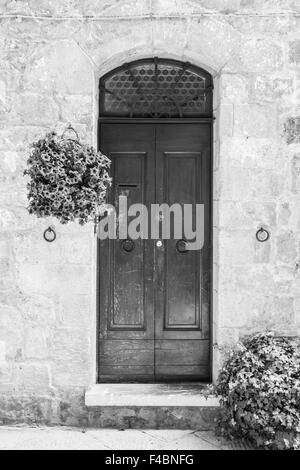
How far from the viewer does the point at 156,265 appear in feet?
14.2

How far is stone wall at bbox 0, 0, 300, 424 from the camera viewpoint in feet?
13.3

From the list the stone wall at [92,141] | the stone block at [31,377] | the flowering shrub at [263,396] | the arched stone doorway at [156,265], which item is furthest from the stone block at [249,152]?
the stone block at [31,377]

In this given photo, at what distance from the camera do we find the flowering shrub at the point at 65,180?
3379mm

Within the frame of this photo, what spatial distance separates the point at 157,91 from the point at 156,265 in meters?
1.43

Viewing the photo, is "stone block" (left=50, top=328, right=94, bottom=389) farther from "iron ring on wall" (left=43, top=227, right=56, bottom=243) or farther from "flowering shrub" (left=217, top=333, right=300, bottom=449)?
"flowering shrub" (left=217, top=333, right=300, bottom=449)

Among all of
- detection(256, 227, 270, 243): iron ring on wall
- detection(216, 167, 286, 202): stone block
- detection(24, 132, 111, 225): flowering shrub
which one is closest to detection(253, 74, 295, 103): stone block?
detection(216, 167, 286, 202): stone block

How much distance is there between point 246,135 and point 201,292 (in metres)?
1.31

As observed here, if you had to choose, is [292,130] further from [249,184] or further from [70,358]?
[70,358]

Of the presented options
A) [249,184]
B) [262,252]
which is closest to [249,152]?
[249,184]

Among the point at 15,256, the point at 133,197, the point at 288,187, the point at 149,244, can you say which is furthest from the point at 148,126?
the point at 15,256

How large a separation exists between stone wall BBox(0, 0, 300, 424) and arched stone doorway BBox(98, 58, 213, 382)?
0.26m

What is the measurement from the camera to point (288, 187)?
4094 mm

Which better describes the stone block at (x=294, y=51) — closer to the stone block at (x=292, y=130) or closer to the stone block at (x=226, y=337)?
the stone block at (x=292, y=130)

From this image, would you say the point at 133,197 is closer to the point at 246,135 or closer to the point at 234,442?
the point at 246,135
